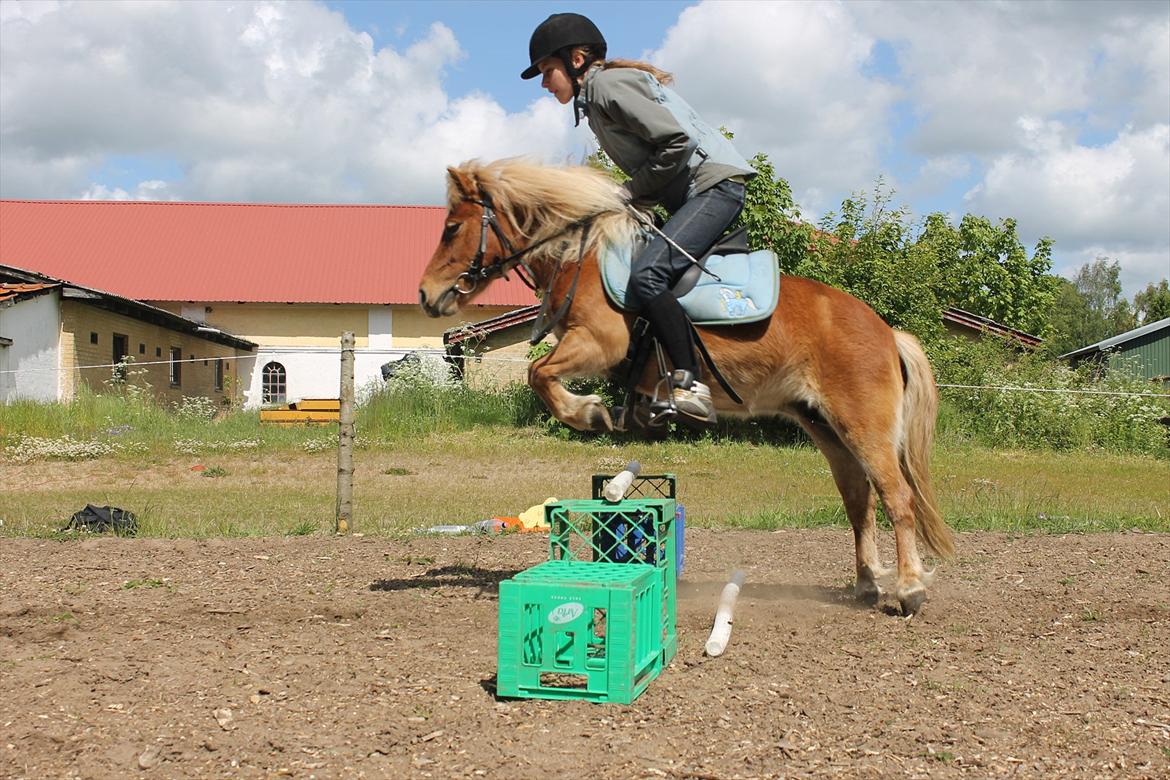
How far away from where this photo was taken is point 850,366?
6145 mm

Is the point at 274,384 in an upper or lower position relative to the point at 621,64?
lower

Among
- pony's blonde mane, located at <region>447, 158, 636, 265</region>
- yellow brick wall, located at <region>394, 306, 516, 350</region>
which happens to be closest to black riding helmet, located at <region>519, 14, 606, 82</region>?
pony's blonde mane, located at <region>447, 158, 636, 265</region>

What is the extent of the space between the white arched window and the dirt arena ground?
1156 inches

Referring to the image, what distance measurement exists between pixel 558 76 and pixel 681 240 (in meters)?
1.15

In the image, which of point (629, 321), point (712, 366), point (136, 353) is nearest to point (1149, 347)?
point (136, 353)

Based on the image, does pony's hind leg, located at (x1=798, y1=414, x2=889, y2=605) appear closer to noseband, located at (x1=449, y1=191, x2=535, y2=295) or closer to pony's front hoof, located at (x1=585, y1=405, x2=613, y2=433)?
pony's front hoof, located at (x1=585, y1=405, x2=613, y2=433)

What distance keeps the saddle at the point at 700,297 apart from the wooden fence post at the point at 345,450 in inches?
157

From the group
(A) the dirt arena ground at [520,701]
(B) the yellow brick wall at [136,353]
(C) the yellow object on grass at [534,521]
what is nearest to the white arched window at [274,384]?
(B) the yellow brick wall at [136,353]

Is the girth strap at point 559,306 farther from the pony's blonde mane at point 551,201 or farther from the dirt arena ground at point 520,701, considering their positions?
the dirt arena ground at point 520,701

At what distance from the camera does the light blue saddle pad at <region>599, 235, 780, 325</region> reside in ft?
19.5

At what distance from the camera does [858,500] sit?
6809 mm

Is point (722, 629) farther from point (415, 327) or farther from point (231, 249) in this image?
point (231, 249)

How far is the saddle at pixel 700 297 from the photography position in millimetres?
5938

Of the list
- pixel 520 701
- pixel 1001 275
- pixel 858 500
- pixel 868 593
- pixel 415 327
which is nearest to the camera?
pixel 520 701
